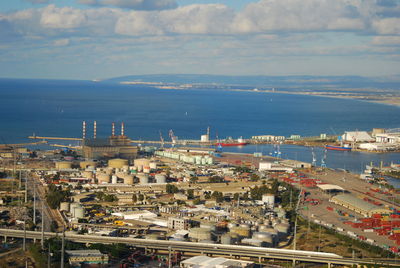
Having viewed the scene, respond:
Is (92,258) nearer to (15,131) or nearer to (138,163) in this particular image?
(138,163)

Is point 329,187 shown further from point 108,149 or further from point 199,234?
point 108,149

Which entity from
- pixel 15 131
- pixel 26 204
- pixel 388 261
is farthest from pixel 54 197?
pixel 15 131

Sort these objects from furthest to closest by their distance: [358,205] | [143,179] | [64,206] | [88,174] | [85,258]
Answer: [88,174] < [143,179] < [358,205] < [64,206] < [85,258]

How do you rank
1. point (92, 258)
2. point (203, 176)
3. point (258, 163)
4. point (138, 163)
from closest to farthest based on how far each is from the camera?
point (92, 258)
point (203, 176)
point (138, 163)
point (258, 163)

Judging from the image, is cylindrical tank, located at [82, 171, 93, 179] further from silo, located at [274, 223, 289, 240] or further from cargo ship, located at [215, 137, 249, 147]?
cargo ship, located at [215, 137, 249, 147]

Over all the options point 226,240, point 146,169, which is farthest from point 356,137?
point 226,240
